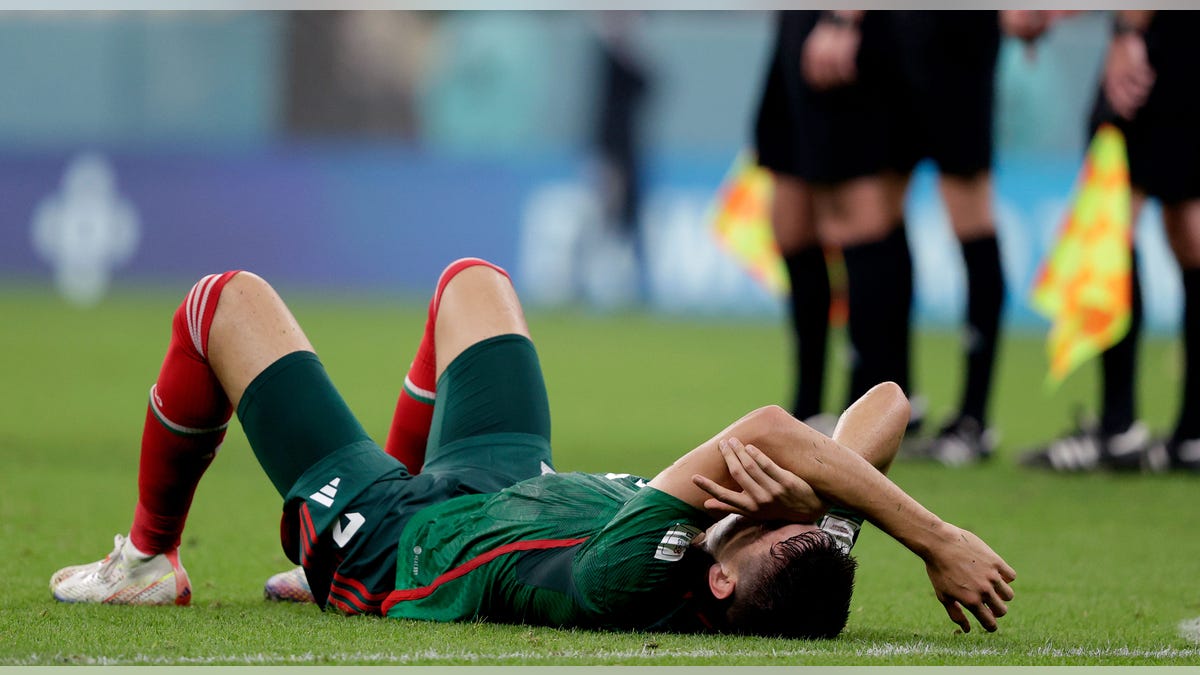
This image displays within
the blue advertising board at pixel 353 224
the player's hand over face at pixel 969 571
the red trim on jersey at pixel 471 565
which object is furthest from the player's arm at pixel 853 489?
the blue advertising board at pixel 353 224

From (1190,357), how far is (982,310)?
0.79 metres

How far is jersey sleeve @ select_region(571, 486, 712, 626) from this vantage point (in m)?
2.88

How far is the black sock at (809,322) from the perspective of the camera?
664cm

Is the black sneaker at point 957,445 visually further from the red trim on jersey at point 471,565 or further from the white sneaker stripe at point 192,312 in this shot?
the white sneaker stripe at point 192,312

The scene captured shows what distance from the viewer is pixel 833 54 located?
A: 622cm

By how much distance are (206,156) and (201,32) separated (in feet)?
9.42

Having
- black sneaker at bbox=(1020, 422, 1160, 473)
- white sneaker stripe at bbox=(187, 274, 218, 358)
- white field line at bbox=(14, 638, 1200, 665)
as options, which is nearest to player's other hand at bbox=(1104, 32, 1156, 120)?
black sneaker at bbox=(1020, 422, 1160, 473)

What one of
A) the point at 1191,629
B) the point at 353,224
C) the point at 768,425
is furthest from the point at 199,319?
the point at 353,224

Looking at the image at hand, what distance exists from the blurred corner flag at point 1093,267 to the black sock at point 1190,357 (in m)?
0.24

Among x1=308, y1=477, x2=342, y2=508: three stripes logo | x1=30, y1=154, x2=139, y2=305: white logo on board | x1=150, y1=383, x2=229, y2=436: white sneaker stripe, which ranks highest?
x1=150, y1=383, x2=229, y2=436: white sneaker stripe

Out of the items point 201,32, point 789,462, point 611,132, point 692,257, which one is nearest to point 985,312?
point 789,462

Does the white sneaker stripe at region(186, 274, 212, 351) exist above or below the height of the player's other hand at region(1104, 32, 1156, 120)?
below

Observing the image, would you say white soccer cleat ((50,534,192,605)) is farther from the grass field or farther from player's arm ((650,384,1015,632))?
player's arm ((650,384,1015,632))

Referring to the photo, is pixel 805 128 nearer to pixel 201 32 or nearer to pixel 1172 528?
pixel 1172 528
